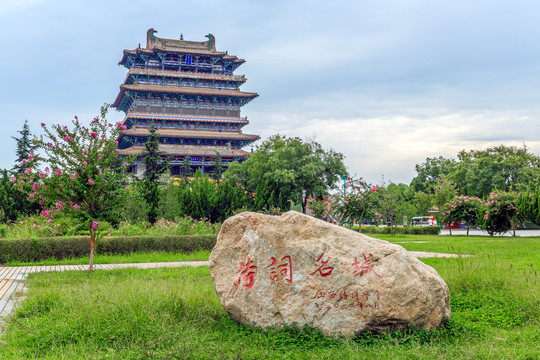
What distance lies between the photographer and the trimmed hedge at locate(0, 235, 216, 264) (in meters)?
15.1

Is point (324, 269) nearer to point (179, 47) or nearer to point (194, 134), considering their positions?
point (194, 134)

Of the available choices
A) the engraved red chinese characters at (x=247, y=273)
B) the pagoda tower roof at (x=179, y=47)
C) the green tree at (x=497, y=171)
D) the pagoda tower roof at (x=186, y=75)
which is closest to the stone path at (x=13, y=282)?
the engraved red chinese characters at (x=247, y=273)

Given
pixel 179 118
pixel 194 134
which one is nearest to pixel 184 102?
pixel 179 118

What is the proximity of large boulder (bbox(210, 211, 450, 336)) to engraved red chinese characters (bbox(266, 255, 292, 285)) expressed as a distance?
0.04 feet

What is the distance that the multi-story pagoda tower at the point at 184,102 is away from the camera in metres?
51.5

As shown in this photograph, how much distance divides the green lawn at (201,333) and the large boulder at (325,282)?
0.67 ft

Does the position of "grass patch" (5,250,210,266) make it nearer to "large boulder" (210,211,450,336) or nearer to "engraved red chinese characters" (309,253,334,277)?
"large boulder" (210,211,450,336)

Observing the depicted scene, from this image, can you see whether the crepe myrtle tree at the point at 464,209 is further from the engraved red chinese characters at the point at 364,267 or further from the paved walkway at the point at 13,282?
the engraved red chinese characters at the point at 364,267

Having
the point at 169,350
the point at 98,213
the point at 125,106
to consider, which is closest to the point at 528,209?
the point at 98,213

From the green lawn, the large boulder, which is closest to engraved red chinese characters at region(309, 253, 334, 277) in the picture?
the large boulder

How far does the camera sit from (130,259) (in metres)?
15.1

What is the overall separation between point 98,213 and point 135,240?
4.03 m

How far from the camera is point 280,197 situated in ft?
114

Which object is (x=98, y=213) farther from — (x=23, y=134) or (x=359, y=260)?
(x=23, y=134)
